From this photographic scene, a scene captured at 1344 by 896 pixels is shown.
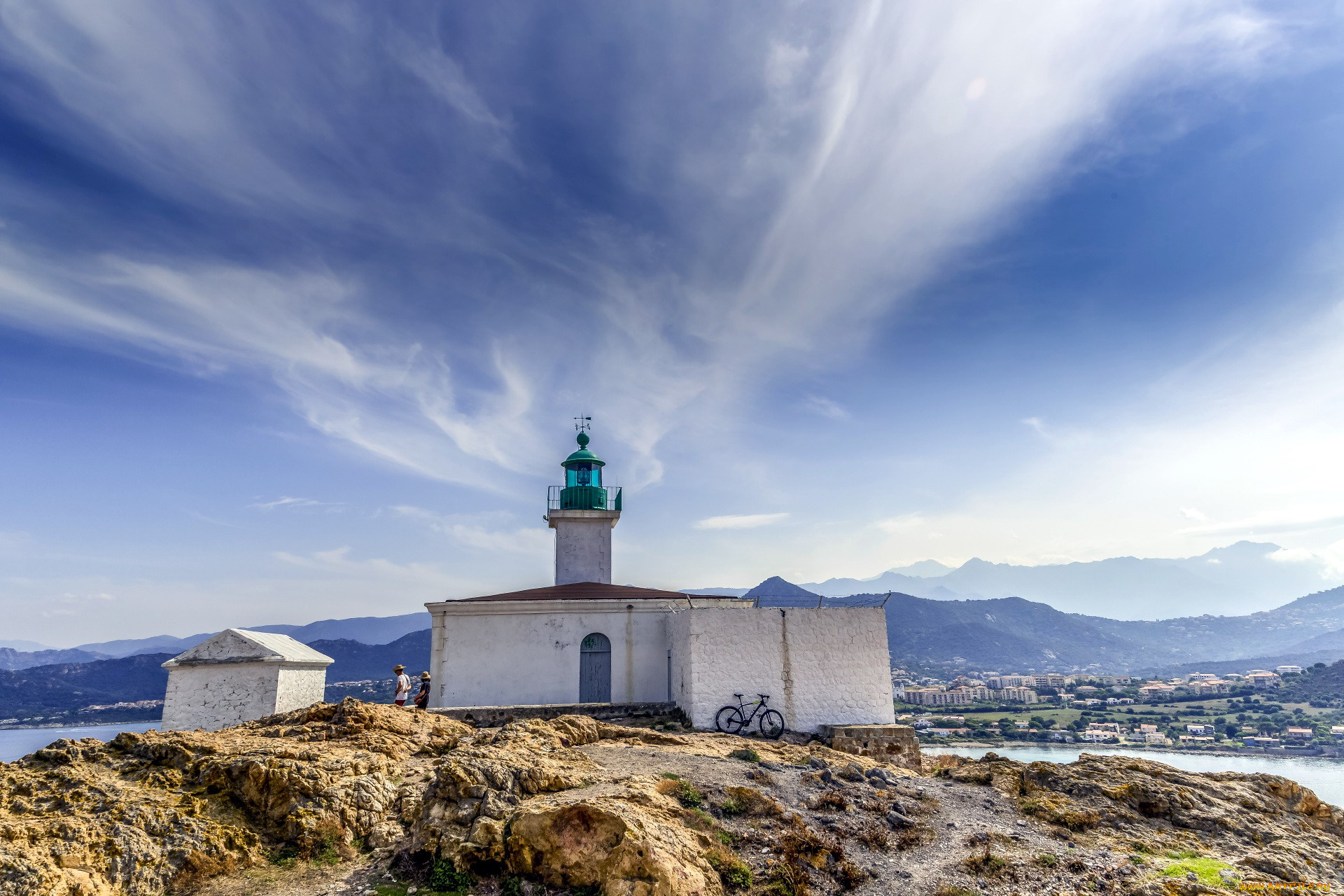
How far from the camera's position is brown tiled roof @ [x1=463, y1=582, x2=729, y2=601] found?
65.2 feet

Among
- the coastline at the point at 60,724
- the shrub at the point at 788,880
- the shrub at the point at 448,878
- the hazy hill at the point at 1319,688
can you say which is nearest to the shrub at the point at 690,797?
the shrub at the point at 788,880

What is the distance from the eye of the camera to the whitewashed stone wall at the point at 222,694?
560 inches

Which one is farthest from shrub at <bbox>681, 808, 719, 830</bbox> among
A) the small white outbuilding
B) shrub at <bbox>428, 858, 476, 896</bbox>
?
the small white outbuilding

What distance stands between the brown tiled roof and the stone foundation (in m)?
5.85

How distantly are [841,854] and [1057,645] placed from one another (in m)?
206

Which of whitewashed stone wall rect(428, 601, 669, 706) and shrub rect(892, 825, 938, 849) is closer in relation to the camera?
shrub rect(892, 825, 938, 849)

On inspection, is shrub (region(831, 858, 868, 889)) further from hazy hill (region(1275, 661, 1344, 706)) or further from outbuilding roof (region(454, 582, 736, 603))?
hazy hill (region(1275, 661, 1344, 706))

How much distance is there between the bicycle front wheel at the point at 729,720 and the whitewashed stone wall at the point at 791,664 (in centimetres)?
16

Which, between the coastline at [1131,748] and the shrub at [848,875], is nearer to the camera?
the shrub at [848,875]

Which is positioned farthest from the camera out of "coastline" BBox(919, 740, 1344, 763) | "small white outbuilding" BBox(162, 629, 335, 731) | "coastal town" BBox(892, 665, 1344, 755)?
"coastal town" BBox(892, 665, 1344, 755)

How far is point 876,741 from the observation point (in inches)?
644

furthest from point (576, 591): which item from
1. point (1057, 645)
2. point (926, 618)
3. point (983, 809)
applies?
point (1057, 645)

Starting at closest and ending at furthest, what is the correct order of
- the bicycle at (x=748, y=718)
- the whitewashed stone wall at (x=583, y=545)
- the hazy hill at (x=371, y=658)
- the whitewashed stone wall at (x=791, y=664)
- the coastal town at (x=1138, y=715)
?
the bicycle at (x=748, y=718) → the whitewashed stone wall at (x=791, y=664) → the whitewashed stone wall at (x=583, y=545) → the coastal town at (x=1138, y=715) → the hazy hill at (x=371, y=658)

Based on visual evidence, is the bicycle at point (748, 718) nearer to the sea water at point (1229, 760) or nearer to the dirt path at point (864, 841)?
the dirt path at point (864, 841)
